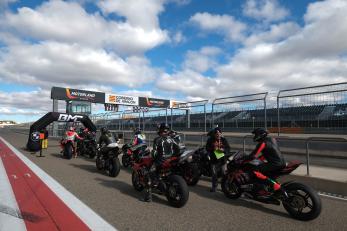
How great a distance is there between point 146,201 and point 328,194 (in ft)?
13.1

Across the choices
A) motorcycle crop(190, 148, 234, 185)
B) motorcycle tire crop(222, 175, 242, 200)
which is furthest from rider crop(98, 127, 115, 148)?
motorcycle tire crop(222, 175, 242, 200)

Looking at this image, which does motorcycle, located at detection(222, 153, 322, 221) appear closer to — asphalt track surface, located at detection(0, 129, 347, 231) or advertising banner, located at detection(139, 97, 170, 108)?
asphalt track surface, located at detection(0, 129, 347, 231)

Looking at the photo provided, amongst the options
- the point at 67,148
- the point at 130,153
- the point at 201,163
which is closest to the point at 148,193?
the point at 201,163

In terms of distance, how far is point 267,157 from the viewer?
241 inches

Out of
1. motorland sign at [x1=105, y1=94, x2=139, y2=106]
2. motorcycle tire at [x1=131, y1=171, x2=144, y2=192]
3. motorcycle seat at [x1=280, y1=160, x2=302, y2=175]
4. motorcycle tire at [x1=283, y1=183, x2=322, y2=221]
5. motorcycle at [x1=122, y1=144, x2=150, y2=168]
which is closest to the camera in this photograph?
motorcycle tire at [x1=283, y1=183, x2=322, y2=221]

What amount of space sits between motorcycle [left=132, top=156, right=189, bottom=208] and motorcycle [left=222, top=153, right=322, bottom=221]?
44.9 inches

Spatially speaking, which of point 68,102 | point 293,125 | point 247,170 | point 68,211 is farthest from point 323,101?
point 68,102

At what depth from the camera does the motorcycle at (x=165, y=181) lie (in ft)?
20.1

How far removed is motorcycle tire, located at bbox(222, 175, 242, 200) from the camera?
6688 millimetres

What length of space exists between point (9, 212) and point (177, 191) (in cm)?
292

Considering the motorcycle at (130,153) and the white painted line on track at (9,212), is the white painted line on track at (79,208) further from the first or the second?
the motorcycle at (130,153)

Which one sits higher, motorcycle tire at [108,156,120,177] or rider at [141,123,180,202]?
rider at [141,123,180,202]

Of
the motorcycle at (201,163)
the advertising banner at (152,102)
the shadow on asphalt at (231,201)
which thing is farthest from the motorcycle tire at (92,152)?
the advertising banner at (152,102)

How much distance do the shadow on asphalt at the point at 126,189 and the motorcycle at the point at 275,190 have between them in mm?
1404
